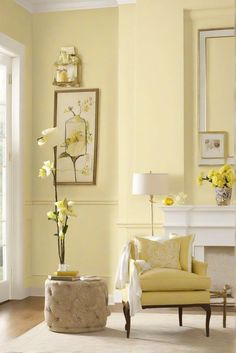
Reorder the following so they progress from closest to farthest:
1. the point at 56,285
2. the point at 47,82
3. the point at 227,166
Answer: the point at 56,285 → the point at 227,166 → the point at 47,82

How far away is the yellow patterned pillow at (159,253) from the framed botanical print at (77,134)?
1.81m

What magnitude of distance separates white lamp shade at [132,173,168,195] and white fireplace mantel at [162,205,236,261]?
0.84ft

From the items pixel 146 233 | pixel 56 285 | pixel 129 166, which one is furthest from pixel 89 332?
pixel 129 166

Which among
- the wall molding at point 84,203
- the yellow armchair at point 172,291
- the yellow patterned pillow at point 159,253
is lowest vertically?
the yellow armchair at point 172,291

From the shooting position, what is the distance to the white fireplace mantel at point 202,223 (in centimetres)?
646

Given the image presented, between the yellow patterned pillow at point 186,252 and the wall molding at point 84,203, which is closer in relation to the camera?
the yellow patterned pillow at point 186,252

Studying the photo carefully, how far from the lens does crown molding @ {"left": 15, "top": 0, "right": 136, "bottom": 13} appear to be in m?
7.21

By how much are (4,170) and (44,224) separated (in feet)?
2.76

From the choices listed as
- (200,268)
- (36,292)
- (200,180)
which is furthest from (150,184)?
(36,292)

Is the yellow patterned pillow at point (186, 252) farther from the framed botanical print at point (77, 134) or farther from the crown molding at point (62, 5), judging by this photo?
the crown molding at point (62, 5)

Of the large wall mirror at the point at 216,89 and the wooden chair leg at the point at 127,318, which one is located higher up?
the large wall mirror at the point at 216,89

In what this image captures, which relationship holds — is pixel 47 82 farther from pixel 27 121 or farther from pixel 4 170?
pixel 4 170

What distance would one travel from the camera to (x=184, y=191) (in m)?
6.74

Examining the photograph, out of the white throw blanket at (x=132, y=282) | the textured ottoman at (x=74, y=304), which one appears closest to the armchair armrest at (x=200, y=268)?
the white throw blanket at (x=132, y=282)
